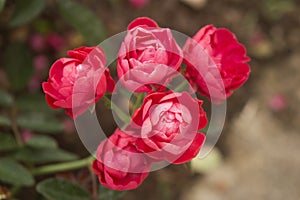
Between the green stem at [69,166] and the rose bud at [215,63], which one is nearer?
the rose bud at [215,63]

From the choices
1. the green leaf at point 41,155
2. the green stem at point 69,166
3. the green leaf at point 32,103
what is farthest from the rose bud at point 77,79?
the green leaf at point 32,103

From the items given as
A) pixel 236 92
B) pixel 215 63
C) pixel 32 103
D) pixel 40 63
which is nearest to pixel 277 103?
pixel 236 92

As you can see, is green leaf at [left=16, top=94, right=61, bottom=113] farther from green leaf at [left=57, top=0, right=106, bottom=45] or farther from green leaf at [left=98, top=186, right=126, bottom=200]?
green leaf at [left=98, top=186, right=126, bottom=200]

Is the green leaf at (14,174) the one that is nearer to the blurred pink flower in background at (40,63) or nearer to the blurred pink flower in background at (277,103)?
the blurred pink flower in background at (40,63)

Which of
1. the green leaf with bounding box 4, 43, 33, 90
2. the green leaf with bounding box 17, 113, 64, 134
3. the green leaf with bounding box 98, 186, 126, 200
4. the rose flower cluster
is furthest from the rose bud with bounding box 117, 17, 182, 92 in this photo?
the green leaf with bounding box 4, 43, 33, 90

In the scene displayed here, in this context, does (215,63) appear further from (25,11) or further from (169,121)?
(25,11)

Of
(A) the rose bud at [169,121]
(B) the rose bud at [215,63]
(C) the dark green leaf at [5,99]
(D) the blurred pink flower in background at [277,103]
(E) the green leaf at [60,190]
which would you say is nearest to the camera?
(A) the rose bud at [169,121]
